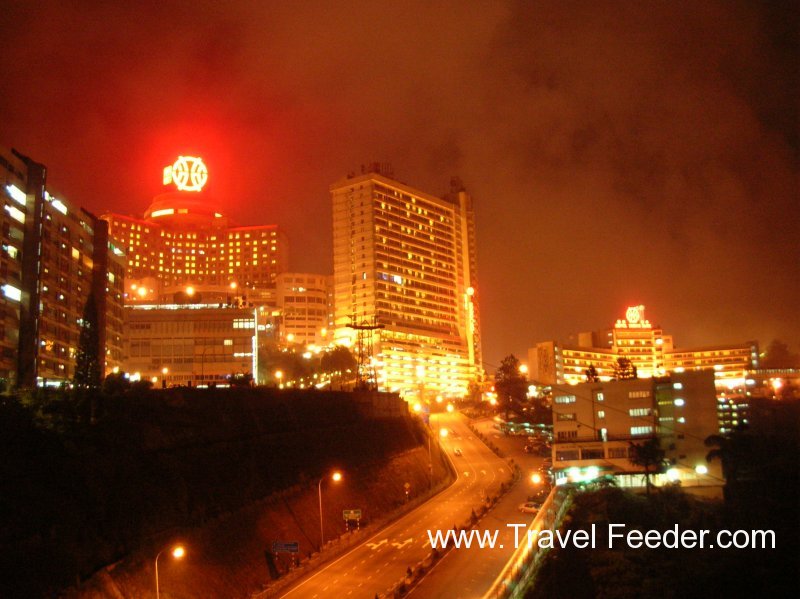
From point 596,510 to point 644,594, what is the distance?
2499 centimetres

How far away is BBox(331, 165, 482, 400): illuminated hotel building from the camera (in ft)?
570

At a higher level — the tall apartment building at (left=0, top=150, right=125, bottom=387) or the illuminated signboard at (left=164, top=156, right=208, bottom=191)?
the illuminated signboard at (left=164, top=156, right=208, bottom=191)

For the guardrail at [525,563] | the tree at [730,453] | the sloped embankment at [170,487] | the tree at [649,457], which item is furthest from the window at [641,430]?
the sloped embankment at [170,487]

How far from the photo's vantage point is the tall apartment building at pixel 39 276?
72625 mm

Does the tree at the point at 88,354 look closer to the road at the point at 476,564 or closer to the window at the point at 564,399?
the road at the point at 476,564

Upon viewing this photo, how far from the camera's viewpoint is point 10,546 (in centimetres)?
3148

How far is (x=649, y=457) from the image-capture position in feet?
273

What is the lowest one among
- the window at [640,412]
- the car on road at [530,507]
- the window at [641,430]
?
the car on road at [530,507]

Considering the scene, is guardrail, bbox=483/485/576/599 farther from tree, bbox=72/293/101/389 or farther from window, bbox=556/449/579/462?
tree, bbox=72/293/101/389

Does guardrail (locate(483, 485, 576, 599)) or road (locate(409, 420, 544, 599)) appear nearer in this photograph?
guardrail (locate(483, 485, 576, 599))

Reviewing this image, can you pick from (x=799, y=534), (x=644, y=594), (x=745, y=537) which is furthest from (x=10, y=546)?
(x=799, y=534)

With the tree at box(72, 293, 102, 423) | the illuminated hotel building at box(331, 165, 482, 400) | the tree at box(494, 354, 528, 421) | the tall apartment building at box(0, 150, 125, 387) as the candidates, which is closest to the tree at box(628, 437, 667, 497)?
the tree at box(494, 354, 528, 421)

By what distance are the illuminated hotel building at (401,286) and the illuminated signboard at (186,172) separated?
1517 inches

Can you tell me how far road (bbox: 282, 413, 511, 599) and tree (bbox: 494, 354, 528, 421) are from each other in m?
50.3
